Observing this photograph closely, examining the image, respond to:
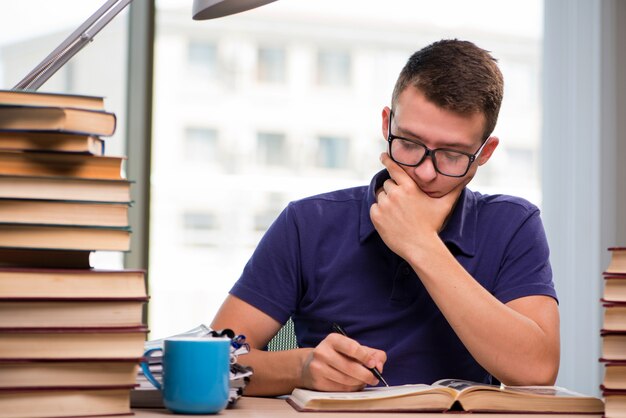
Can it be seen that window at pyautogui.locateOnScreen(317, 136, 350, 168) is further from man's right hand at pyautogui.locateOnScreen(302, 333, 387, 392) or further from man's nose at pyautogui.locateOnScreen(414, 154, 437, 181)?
man's right hand at pyautogui.locateOnScreen(302, 333, 387, 392)

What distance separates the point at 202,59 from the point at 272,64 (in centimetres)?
47

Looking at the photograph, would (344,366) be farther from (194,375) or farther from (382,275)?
(382,275)

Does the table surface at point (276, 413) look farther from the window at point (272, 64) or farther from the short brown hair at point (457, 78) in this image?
the window at point (272, 64)

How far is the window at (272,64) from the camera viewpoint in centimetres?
496

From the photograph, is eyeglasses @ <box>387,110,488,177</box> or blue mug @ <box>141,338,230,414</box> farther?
eyeglasses @ <box>387,110,488,177</box>

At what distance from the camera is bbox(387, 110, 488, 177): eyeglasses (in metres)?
1.51

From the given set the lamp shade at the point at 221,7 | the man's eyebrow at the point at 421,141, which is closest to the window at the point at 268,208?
the man's eyebrow at the point at 421,141

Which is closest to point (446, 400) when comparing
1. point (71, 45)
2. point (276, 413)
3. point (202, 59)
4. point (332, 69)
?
point (276, 413)

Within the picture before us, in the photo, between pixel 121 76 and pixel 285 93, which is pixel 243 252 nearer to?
pixel 285 93

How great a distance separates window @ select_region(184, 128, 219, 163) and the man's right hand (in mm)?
3362

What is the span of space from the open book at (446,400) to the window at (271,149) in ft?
11.5

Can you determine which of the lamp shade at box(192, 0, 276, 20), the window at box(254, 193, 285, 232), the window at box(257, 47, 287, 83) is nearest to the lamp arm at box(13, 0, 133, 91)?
the lamp shade at box(192, 0, 276, 20)

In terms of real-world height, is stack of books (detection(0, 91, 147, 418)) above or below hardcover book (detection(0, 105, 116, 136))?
below

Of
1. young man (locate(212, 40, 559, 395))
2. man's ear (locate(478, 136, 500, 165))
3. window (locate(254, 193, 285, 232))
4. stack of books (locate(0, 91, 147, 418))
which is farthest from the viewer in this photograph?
window (locate(254, 193, 285, 232))
